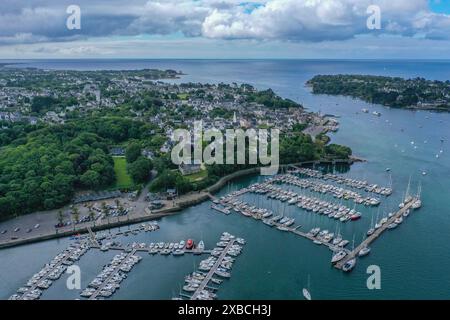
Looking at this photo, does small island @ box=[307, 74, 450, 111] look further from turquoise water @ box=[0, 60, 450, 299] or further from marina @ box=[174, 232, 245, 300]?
marina @ box=[174, 232, 245, 300]

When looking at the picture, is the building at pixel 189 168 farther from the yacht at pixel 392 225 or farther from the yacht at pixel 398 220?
the yacht at pixel 398 220

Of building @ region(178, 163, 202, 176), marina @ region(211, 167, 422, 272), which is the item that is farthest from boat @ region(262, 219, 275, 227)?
building @ region(178, 163, 202, 176)

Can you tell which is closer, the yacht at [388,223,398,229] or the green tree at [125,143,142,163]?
the yacht at [388,223,398,229]

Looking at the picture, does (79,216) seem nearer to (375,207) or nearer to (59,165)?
(59,165)

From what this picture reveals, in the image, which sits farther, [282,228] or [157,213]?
[157,213]

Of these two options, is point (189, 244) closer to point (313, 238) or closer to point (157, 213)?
point (157, 213)

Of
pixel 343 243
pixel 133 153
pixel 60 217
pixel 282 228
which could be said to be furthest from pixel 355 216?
pixel 133 153

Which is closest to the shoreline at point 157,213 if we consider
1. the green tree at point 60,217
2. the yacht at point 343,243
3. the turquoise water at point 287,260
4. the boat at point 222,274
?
the turquoise water at point 287,260

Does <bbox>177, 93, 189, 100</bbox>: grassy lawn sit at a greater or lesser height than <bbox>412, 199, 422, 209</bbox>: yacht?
greater
